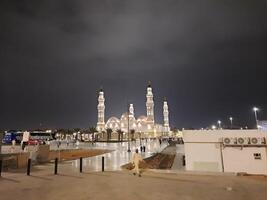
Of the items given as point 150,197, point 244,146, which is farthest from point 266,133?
point 150,197

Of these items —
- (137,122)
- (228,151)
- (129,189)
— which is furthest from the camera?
(137,122)

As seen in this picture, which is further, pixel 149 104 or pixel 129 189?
pixel 149 104

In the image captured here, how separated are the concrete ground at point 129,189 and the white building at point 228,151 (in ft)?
21.7

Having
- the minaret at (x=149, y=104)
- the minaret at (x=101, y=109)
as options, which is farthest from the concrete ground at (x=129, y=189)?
the minaret at (x=149, y=104)

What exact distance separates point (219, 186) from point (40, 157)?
17.6 m

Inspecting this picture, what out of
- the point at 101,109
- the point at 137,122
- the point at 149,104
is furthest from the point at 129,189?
the point at 137,122

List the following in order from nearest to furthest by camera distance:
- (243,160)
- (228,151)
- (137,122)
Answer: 1. (243,160)
2. (228,151)
3. (137,122)

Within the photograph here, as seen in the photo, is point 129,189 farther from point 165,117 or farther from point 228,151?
point 165,117

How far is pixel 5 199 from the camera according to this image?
8453 mm

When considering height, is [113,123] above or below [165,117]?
below

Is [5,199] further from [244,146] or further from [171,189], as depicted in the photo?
[244,146]

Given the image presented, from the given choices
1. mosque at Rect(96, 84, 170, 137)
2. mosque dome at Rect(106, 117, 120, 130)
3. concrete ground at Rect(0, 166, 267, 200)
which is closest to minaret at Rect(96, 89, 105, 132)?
mosque at Rect(96, 84, 170, 137)

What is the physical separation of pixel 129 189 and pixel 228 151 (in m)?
11.3

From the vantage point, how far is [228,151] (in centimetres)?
1834
